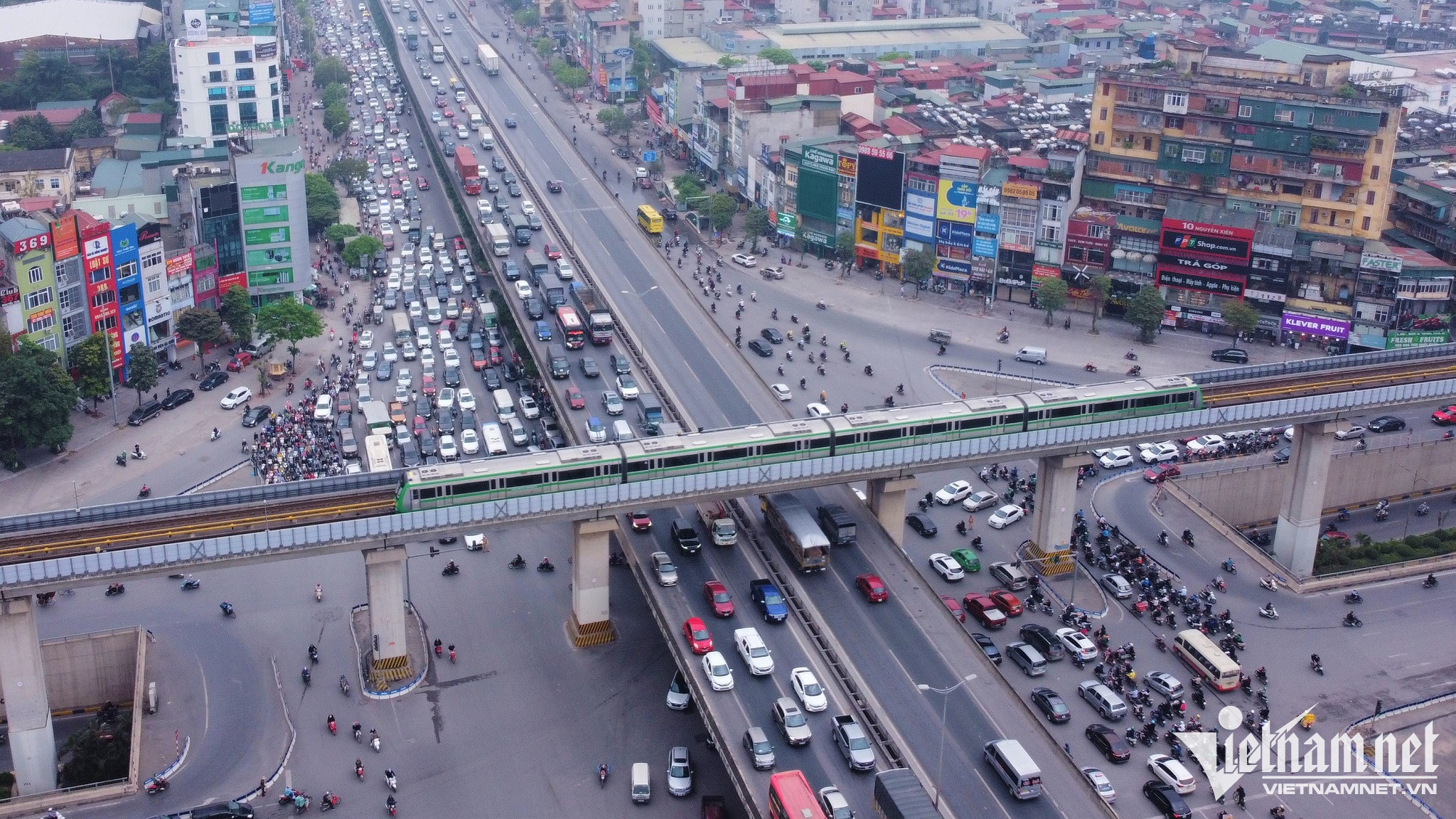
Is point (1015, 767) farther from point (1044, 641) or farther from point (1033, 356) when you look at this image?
point (1033, 356)

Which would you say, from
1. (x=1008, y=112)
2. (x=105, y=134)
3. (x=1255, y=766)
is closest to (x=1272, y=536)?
(x=1255, y=766)

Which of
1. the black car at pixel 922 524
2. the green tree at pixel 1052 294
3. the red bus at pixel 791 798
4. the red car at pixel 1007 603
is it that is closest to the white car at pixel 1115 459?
the black car at pixel 922 524

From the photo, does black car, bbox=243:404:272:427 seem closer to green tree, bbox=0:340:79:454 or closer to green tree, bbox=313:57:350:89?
green tree, bbox=0:340:79:454

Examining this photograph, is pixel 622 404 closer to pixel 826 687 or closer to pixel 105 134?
pixel 826 687

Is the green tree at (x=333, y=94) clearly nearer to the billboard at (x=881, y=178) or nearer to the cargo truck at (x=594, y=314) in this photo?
the billboard at (x=881, y=178)

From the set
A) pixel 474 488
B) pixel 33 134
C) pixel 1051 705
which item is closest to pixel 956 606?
pixel 1051 705

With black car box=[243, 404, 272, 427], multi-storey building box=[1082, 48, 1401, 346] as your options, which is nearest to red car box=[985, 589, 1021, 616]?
multi-storey building box=[1082, 48, 1401, 346]

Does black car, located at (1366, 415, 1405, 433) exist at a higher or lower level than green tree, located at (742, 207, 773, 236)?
lower
